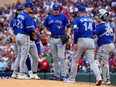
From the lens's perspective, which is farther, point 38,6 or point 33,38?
point 38,6

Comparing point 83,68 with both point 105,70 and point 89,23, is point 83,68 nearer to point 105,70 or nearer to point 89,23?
point 105,70

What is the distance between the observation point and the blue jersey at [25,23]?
1242 cm

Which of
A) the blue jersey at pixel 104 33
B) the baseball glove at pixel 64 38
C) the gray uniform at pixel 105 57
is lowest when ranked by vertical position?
the gray uniform at pixel 105 57

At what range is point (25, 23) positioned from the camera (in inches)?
494

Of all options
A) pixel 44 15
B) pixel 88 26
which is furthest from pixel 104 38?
pixel 44 15

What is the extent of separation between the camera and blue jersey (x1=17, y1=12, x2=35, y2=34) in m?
12.4

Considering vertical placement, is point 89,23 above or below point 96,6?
below

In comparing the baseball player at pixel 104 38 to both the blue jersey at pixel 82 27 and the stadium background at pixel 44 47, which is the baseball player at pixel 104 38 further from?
the stadium background at pixel 44 47

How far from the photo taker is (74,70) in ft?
40.9

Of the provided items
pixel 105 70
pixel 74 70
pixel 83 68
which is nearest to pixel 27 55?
pixel 74 70

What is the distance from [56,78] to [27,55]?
111cm

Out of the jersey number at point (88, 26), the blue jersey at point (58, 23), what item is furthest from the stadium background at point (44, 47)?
the jersey number at point (88, 26)

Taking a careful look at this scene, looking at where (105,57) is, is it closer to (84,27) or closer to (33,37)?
(84,27)

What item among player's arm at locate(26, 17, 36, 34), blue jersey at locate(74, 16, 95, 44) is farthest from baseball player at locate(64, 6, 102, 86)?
player's arm at locate(26, 17, 36, 34)
